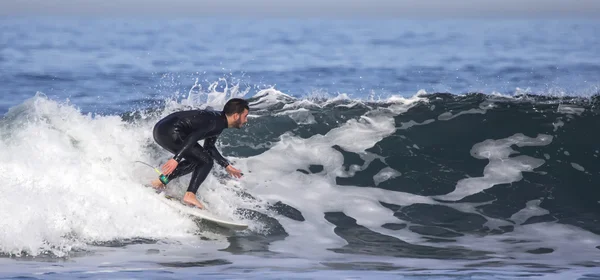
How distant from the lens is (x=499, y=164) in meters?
11.5

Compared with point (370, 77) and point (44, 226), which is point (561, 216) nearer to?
point (44, 226)

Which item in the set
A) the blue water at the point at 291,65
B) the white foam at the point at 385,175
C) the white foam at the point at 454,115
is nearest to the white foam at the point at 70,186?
the white foam at the point at 385,175

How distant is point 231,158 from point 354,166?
180cm

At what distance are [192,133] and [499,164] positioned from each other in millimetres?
4905

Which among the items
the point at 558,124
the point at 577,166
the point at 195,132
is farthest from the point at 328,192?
the point at 558,124

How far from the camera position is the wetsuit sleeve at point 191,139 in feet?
28.2

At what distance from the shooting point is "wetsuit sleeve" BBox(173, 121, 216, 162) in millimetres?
8602

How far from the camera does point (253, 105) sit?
45.9 ft

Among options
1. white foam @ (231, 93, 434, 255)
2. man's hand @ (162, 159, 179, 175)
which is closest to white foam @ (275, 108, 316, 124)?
white foam @ (231, 93, 434, 255)

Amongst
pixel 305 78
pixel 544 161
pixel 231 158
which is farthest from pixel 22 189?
pixel 305 78

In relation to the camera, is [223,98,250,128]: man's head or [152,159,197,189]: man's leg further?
[152,159,197,189]: man's leg

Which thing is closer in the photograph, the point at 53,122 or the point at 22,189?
the point at 22,189

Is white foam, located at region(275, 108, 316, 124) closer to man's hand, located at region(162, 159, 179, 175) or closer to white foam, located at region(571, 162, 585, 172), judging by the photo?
white foam, located at region(571, 162, 585, 172)

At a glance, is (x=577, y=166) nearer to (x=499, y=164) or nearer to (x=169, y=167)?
(x=499, y=164)
